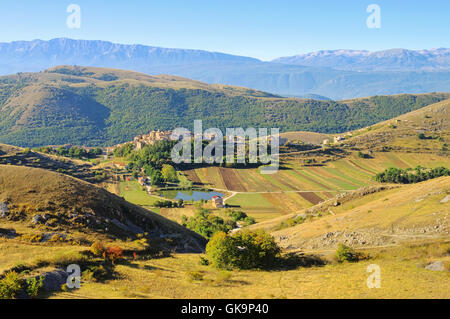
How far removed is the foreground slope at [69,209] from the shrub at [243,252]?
8300mm

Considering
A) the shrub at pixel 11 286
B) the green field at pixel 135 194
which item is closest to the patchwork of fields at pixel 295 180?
the green field at pixel 135 194

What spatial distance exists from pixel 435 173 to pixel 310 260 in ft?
350

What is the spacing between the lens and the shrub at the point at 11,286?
67.9ft

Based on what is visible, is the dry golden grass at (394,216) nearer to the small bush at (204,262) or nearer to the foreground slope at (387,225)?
the foreground slope at (387,225)

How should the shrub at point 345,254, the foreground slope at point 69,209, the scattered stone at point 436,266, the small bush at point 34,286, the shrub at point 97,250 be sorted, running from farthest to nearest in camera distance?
the foreground slope at point 69,209 < the shrub at point 345,254 < the shrub at point 97,250 < the scattered stone at point 436,266 < the small bush at point 34,286

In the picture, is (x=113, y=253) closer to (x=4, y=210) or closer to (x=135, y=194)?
(x=4, y=210)

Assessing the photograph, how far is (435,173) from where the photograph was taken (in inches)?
4621

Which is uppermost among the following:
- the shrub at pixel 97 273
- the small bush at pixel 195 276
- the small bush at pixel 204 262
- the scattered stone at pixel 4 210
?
the scattered stone at pixel 4 210

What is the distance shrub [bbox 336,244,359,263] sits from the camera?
31703 mm

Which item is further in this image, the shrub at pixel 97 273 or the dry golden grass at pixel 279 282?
the shrub at pixel 97 273

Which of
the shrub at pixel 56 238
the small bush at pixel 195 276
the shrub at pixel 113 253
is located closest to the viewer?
the small bush at pixel 195 276

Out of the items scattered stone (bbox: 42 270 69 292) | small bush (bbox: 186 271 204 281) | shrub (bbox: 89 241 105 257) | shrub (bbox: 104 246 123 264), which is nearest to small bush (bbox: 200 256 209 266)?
small bush (bbox: 186 271 204 281)
